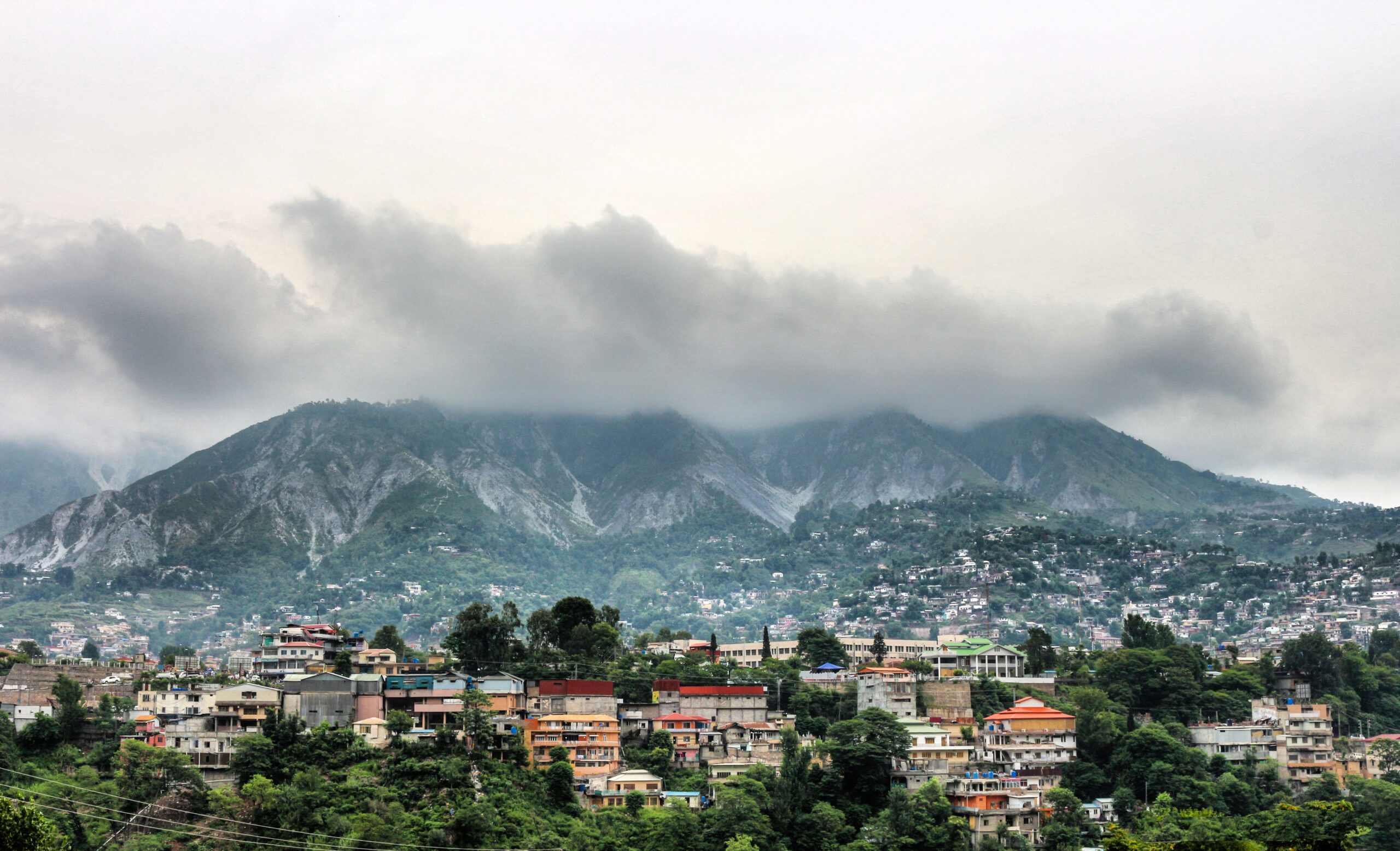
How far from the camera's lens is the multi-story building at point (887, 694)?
74.3 meters

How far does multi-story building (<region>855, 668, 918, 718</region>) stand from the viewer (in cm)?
7431

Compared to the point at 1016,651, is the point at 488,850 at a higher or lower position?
lower

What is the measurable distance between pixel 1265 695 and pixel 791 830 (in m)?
38.4

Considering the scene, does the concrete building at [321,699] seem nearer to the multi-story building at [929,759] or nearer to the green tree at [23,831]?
the green tree at [23,831]

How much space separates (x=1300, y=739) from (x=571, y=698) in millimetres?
40827

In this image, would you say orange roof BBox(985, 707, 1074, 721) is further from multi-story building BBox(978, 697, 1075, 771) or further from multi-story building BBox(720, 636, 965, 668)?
multi-story building BBox(720, 636, 965, 668)

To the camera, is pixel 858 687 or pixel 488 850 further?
pixel 858 687

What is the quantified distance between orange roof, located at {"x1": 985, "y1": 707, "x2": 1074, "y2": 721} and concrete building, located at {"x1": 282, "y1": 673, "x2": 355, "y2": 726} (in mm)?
33795

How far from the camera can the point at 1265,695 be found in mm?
82312

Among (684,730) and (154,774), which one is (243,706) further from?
(684,730)

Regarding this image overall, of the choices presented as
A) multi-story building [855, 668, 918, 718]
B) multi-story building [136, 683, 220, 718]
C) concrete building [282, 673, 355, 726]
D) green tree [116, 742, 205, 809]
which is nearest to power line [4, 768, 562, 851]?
green tree [116, 742, 205, 809]

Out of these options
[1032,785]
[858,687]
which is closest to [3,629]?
[858,687]

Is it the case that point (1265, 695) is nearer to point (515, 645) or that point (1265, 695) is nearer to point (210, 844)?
point (515, 645)

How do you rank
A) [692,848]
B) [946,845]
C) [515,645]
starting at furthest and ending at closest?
[515,645] → [946,845] → [692,848]
